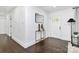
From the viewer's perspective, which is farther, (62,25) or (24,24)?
(62,25)

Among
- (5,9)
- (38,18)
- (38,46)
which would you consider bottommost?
(38,46)

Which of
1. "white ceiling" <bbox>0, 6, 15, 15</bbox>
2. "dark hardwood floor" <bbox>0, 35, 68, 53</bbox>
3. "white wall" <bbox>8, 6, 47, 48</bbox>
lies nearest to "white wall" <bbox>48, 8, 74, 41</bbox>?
"dark hardwood floor" <bbox>0, 35, 68, 53</bbox>

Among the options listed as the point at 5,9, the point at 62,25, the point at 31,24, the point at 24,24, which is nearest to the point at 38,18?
the point at 31,24

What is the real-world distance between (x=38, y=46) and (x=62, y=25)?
0.61 m

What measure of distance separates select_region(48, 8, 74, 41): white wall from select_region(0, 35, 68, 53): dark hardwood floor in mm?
104

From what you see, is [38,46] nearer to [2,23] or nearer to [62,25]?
[62,25]

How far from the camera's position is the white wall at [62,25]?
151cm

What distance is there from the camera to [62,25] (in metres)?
1.56

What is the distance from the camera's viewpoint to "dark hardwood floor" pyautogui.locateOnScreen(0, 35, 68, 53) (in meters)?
1.44

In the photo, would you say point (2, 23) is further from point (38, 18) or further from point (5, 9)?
point (38, 18)

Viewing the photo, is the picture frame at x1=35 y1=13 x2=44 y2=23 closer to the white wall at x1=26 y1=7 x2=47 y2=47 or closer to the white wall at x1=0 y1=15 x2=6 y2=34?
the white wall at x1=26 y1=7 x2=47 y2=47

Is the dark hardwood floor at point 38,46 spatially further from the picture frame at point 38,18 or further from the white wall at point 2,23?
the picture frame at point 38,18

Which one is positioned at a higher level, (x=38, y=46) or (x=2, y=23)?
(x=2, y=23)
